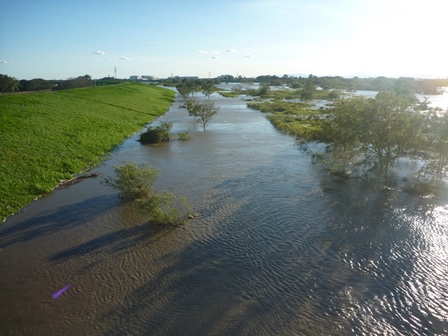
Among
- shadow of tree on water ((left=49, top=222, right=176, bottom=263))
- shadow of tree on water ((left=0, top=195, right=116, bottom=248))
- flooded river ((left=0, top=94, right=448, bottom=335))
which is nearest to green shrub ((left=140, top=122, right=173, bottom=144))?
flooded river ((left=0, top=94, right=448, bottom=335))

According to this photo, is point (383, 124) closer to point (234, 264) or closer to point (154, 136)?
point (234, 264)

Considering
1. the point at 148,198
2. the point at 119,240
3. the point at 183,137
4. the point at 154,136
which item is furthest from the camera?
the point at 183,137

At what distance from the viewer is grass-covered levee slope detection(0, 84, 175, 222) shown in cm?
2334

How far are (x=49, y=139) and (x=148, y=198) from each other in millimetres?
19172

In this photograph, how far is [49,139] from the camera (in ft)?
109

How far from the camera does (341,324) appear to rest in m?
11.3

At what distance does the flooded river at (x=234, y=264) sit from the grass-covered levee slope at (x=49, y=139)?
216cm

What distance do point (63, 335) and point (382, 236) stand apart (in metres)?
15.4

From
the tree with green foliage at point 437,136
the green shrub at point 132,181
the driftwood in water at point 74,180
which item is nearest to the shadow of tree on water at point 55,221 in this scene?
the green shrub at point 132,181

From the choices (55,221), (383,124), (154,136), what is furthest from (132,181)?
(154,136)

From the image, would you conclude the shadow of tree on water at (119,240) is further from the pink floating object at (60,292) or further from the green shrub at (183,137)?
the green shrub at (183,137)

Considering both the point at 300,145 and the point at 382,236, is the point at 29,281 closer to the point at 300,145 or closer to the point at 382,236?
the point at 382,236

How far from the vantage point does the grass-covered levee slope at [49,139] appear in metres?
23.3

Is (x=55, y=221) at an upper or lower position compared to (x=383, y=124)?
lower
